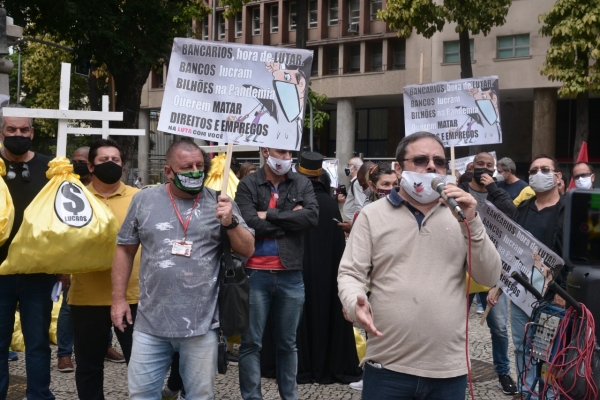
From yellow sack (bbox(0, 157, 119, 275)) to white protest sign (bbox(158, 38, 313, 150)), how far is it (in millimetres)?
724

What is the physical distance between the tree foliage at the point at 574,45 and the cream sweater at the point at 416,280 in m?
20.6

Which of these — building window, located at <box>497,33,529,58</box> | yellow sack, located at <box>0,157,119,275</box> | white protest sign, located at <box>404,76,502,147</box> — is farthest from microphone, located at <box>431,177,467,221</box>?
building window, located at <box>497,33,529,58</box>

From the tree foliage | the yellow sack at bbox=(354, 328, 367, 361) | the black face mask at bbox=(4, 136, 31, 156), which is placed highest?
the tree foliage

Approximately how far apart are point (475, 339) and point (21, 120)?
532 cm

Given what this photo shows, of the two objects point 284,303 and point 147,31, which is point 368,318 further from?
point 147,31

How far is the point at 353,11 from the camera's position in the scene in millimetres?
41281

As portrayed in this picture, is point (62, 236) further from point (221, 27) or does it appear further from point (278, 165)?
point (221, 27)

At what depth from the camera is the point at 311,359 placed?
22.8 feet

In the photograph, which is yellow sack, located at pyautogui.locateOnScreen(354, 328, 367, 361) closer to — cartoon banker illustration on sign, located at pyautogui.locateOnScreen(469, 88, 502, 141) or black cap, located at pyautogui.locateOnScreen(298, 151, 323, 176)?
black cap, located at pyautogui.locateOnScreen(298, 151, 323, 176)

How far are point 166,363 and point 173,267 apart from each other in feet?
1.79

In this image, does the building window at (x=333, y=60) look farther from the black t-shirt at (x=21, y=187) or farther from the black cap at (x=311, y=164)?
the black t-shirt at (x=21, y=187)

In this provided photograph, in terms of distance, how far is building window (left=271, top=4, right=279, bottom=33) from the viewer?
44031mm

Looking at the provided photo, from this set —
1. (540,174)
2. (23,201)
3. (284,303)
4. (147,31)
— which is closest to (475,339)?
(540,174)

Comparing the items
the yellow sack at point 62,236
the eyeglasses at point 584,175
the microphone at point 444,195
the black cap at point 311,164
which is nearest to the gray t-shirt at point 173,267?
the yellow sack at point 62,236
